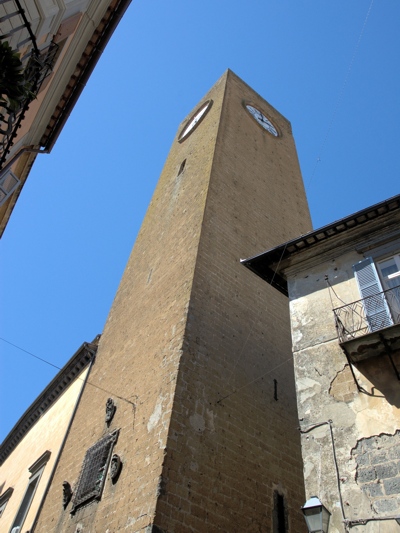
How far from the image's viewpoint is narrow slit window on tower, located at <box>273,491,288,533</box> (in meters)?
6.76

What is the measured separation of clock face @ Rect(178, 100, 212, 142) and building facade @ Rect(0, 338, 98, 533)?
30.9 feet

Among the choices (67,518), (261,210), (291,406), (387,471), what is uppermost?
(261,210)

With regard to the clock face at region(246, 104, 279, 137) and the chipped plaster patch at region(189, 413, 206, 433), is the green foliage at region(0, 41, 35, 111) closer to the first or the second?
the chipped plaster patch at region(189, 413, 206, 433)

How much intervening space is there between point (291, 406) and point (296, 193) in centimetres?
893

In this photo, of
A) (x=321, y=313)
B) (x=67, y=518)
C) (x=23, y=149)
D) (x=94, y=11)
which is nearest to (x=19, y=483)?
(x=67, y=518)

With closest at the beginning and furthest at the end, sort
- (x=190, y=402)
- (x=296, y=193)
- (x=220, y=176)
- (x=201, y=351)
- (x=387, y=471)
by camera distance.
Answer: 1. (x=387, y=471)
2. (x=190, y=402)
3. (x=201, y=351)
4. (x=220, y=176)
5. (x=296, y=193)

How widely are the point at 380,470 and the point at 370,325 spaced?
1628 mm

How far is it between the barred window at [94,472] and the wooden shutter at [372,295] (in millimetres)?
4609

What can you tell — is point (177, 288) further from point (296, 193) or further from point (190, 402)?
point (296, 193)

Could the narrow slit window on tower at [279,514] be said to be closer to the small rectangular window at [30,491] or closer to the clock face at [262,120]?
the small rectangular window at [30,491]

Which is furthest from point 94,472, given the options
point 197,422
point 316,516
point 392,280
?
point 392,280

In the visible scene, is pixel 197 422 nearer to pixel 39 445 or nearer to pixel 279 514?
pixel 279 514

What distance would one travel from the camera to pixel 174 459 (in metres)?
6.16

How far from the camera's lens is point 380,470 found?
447 cm
